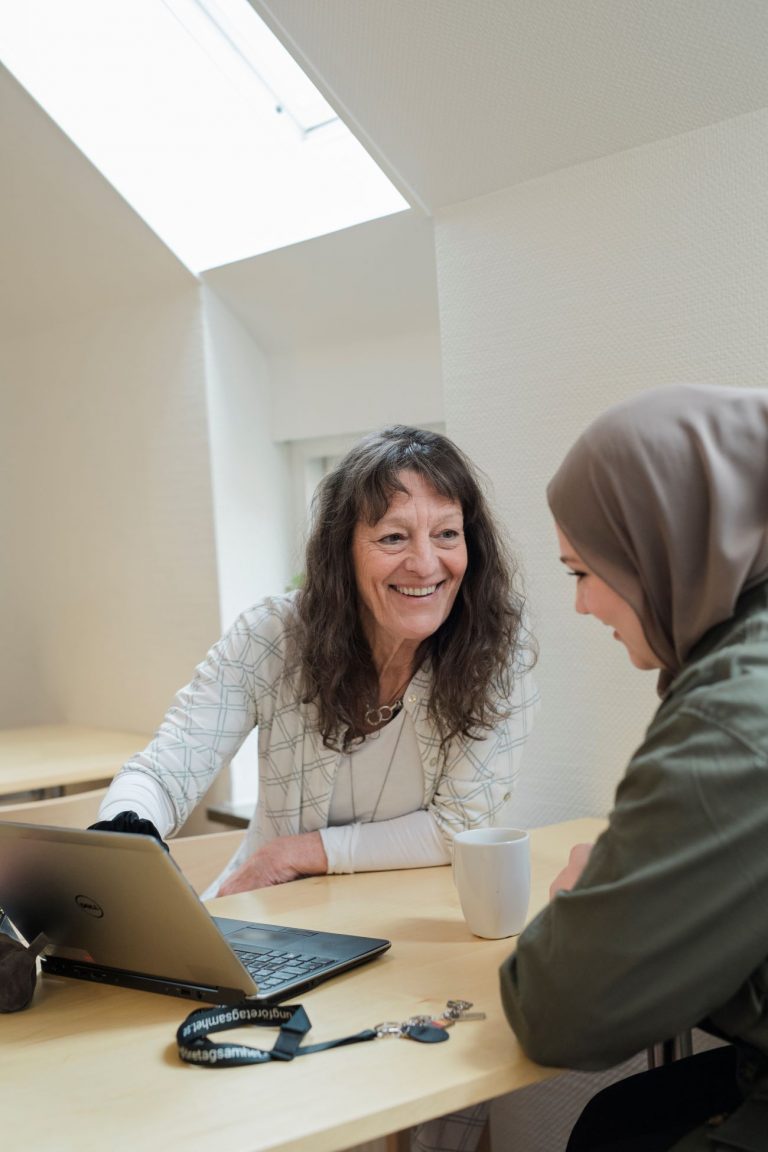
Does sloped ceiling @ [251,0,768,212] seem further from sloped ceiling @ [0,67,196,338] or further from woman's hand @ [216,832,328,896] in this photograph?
woman's hand @ [216,832,328,896]

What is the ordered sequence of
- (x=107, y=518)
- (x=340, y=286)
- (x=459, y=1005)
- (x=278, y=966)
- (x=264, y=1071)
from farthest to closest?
(x=107, y=518)
(x=340, y=286)
(x=278, y=966)
(x=459, y=1005)
(x=264, y=1071)

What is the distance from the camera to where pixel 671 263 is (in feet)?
6.27

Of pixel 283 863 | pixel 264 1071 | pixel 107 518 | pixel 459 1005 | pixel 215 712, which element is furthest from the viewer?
pixel 107 518

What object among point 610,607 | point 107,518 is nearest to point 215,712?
point 610,607

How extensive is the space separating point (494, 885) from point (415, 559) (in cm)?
58

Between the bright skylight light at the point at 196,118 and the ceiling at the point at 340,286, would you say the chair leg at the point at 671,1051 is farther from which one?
the bright skylight light at the point at 196,118

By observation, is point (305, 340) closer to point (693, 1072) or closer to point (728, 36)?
point (728, 36)

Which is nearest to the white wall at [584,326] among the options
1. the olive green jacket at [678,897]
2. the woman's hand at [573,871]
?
the woman's hand at [573,871]

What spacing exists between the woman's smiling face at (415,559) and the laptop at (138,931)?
0.56 meters

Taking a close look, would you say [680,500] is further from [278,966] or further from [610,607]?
[278,966]

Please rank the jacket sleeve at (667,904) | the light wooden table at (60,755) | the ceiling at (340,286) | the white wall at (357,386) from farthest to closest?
the white wall at (357,386), the light wooden table at (60,755), the ceiling at (340,286), the jacket sleeve at (667,904)

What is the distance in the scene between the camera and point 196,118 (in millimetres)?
2863

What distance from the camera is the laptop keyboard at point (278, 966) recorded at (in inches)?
45.7

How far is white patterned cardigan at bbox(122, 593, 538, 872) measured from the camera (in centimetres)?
174
